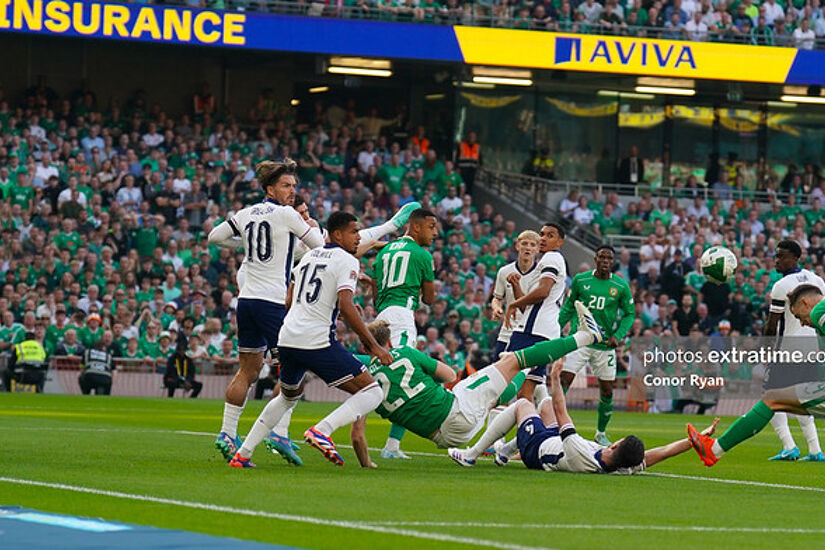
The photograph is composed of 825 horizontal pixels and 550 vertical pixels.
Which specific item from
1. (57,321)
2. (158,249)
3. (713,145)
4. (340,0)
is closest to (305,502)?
(57,321)

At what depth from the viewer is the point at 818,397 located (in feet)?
39.7

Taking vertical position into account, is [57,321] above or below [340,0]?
below

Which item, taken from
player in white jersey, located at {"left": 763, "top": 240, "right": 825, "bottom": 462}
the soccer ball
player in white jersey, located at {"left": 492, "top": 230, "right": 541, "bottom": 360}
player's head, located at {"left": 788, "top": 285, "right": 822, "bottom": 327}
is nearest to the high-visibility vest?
player in white jersey, located at {"left": 492, "top": 230, "right": 541, "bottom": 360}

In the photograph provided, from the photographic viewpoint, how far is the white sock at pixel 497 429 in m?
13.1

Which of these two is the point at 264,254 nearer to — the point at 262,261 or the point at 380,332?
the point at 262,261

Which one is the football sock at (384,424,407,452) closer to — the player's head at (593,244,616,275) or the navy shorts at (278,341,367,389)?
the navy shorts at (278,341,367,389)

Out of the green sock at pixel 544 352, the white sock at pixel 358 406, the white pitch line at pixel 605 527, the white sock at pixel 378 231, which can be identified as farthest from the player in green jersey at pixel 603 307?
the white pitch line at pixel 605 527

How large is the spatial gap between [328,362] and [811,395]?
3.57 m

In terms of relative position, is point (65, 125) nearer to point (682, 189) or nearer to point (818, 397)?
point (682, 189)

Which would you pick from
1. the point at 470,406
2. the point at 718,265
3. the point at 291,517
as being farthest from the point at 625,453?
the point at 718,265

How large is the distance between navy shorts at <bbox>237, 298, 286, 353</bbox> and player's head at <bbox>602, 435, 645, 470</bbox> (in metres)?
2.71

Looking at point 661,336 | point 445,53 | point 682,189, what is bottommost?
point 661,336

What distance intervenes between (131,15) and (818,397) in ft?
77.3

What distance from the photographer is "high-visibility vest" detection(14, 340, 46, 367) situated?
1061 inches
